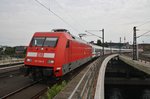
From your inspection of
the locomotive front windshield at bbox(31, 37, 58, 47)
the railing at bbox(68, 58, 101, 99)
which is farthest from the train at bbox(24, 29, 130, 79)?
the railing at bbox(68, 58, 101, 99)

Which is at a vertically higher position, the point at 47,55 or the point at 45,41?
the point at 45,41

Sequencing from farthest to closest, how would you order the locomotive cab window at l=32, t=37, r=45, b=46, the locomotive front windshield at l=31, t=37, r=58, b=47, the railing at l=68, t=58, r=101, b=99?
1. the locomotive cab window at l=32, t=37, r=45, b=46
2. the locomotive front windshield at l=31, t=37, r=58, b=47
3. the railing at l=68, t=58, r=101, b=99

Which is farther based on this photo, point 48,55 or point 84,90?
point 48,55

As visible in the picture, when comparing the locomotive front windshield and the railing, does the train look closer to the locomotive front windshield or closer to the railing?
the locomotive front windshield

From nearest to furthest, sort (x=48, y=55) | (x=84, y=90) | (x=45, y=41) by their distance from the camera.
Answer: (x=84, y=90)
(x=48, y=55)
(x=45, y=41)

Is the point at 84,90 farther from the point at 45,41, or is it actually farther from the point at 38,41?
the point at 38,41

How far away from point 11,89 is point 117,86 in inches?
1116

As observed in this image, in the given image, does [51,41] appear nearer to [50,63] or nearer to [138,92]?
[50,63]

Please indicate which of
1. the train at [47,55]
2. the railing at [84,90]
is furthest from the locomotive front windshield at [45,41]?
the railing at [84,90]

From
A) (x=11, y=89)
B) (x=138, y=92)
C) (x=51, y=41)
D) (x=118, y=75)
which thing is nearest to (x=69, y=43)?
(x=51, y=41)

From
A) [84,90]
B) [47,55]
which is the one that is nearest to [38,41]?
[47,55]

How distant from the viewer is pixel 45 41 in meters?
15.0

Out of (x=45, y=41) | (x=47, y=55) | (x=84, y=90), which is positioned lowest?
(x=84, y=90)

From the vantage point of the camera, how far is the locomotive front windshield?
48.2 ft
